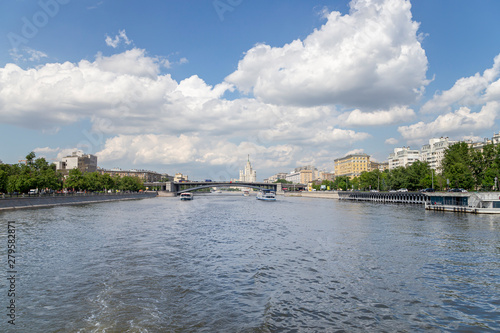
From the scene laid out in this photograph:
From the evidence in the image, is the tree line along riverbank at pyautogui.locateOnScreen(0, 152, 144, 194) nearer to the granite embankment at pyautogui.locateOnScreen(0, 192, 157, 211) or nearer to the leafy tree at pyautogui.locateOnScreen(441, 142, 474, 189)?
the granite embankment at pyautogui.locateOnScreen(0, 192, 157, 211)

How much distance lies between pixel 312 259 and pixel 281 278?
194 inches

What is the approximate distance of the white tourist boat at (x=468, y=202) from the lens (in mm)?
55031

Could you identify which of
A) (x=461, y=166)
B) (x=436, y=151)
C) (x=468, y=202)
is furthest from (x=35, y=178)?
(x=436, y=151)

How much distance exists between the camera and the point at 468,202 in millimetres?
58594

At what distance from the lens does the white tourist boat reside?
55.0 meters

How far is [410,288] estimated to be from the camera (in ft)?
49.3

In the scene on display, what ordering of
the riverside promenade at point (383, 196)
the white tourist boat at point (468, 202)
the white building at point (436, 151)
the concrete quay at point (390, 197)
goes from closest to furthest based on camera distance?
the white tourist boat at point (468, 202) < the concrete quay at point (390, 197) < the riverside promenade at point (383, 196) < the white building at point (436, 151)

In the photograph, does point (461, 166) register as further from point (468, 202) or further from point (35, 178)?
point (35, 178)

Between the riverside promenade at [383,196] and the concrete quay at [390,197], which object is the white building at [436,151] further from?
the concrete quay at [390,197]

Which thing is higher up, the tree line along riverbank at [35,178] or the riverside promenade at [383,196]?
the tree line along riverbank at [35,178]

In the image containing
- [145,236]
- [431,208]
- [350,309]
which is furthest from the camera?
A: [431,208]

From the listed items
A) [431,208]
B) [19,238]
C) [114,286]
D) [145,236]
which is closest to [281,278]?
[114,286]

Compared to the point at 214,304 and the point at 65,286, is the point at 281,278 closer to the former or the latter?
the point at 214,304

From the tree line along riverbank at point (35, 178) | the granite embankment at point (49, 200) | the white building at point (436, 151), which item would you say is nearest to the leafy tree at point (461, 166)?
the white building at point (436, 151)
